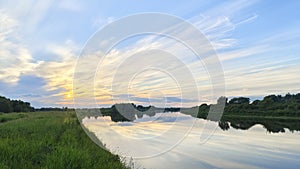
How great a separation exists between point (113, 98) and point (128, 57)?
2659 mm

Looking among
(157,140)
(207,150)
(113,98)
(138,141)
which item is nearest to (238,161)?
(207,150)

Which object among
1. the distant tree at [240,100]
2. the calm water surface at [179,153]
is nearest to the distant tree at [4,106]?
the calm water surface at [179,153]

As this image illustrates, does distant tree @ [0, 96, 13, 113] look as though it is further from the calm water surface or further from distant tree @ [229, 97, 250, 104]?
distant tree @ [229, 97, 250, 104]

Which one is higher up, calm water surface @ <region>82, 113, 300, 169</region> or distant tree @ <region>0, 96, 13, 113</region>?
distant tree @ <region>0, 96, 13, 113</region>

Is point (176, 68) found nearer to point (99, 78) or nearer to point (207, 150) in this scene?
point (99, 78)

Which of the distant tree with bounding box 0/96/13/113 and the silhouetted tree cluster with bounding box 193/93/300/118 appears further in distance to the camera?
the distant tree with bounding box 0/96/13/113

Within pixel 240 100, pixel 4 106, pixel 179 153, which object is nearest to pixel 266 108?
pixel 240 100

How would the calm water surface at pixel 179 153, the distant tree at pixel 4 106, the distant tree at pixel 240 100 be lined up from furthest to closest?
the distant tree at pixel 240 100 < the distant tree at pixel 4 106 < the calm water surface at pixel 179 153

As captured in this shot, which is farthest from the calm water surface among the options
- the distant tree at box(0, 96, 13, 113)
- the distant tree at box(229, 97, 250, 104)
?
the distant tree at box(229, 97, 250, 104)

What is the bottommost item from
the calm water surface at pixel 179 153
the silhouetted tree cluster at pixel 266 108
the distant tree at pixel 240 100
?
the calm water surface at pixel 179 153

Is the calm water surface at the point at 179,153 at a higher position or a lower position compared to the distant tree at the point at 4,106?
lower

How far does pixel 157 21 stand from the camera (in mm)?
10125

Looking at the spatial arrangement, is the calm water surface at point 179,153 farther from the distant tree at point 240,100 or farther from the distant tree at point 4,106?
the distant tree at point 240,100

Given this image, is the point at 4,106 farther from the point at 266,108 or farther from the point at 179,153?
the point at 266,108
